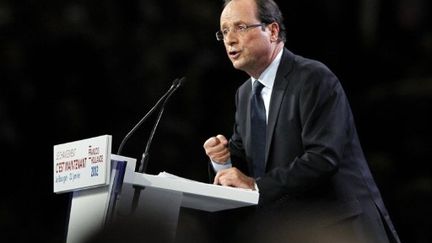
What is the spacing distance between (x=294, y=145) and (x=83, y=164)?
26.9 inches

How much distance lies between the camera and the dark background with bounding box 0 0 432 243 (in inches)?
196

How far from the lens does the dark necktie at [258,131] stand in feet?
9.31

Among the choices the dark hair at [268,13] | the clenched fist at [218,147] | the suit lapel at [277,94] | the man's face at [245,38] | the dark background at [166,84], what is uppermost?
the dark hair at [268,13]

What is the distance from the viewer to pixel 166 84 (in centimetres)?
524

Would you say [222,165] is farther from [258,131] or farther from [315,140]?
[315,140]

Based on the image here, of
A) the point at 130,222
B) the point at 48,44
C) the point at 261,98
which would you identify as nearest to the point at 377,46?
the point at 48,44

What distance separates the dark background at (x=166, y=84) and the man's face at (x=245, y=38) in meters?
2.11

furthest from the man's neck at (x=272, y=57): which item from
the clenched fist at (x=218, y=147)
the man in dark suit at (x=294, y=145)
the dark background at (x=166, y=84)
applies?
the dark background at (x=166, y=84)

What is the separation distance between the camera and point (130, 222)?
4.07ft

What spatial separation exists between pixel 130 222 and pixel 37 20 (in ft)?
13.9

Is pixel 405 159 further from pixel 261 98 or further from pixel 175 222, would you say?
pixel 175 222

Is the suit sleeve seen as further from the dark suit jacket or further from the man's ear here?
the man's ear

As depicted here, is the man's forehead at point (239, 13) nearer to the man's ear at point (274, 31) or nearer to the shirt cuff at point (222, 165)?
the man's ear at point (274, 31)

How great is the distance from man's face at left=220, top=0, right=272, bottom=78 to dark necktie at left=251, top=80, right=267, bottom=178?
9 centimetres
